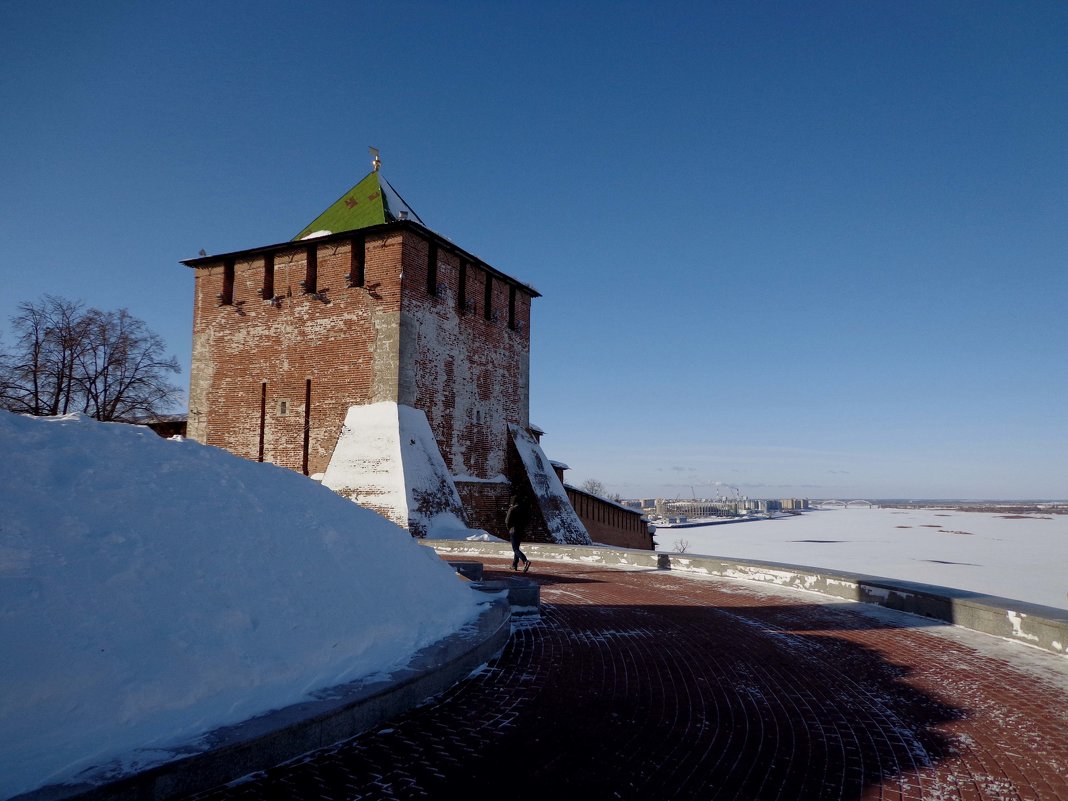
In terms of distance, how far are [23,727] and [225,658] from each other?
38.3 inches

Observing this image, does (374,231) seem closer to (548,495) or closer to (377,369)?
(377,369)

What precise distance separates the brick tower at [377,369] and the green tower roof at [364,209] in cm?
6

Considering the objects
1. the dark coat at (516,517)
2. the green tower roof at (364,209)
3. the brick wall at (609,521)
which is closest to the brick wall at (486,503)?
the brick wall at (609,521)

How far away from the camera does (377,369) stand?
1692cm

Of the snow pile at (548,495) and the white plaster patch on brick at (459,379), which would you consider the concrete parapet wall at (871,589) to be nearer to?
the white plaster patch on brick at (459,379)

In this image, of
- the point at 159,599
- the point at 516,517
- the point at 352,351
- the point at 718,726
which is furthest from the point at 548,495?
the point at 159,599

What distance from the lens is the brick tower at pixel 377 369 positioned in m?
16.2

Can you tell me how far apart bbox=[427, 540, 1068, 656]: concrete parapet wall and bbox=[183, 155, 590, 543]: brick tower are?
9.79 feet

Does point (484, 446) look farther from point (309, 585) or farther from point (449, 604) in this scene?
point (309, 585)

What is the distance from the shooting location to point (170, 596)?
12.5 feet

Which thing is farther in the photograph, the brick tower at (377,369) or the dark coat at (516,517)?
the brick tower at (377,369)

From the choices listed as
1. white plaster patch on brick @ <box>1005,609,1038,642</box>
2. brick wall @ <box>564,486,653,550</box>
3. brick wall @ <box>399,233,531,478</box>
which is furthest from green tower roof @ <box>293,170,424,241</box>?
white plaster patch on brick @ <box>1005,609,1038,642</box>

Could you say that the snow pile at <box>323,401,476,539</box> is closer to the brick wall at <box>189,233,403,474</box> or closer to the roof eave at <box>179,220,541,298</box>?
the brick wall at <box>189,233,403,474</box>

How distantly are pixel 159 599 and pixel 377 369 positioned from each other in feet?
44.2
